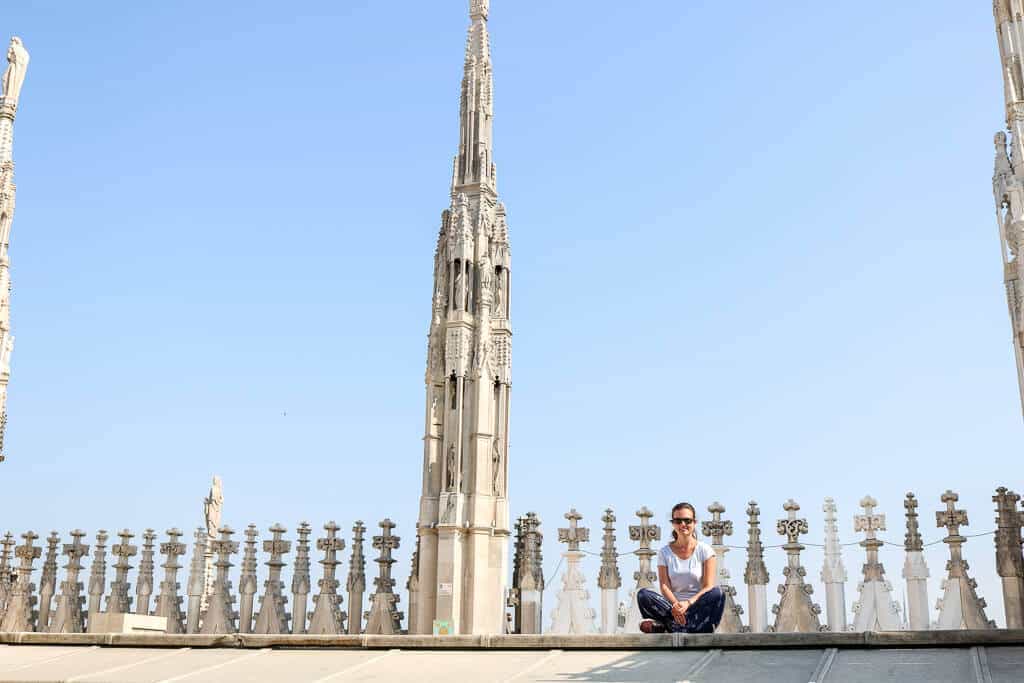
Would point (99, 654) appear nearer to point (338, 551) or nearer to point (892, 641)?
point (892, 641)

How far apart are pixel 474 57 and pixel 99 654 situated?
56.1 feet

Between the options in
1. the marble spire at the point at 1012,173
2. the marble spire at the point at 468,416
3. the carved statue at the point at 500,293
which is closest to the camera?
the marble spire at the point at 1012,173

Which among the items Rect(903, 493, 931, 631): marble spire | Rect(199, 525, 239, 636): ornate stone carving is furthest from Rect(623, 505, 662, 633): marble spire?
Rect(199, 525, 239, 636): ornate stone carving

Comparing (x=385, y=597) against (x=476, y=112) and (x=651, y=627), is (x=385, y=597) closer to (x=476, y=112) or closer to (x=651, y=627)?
(x=476, y=112)

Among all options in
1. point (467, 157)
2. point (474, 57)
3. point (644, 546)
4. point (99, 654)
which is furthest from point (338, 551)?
point (99, 654)

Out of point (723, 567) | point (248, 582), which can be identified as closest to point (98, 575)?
point (248, 582)

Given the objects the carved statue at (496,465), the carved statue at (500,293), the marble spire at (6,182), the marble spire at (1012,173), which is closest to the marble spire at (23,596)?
the marble spire at (6,182)

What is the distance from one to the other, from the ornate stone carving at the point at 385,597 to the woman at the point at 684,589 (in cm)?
1278

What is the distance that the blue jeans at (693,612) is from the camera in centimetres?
880

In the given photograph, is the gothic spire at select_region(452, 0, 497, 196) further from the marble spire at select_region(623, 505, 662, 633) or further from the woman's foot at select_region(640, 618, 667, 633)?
the woman's foot at select_region(640, 618, 667, 633)

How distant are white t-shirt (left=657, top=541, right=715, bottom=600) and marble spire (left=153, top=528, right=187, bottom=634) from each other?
17.1 m

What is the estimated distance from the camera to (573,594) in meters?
20.7

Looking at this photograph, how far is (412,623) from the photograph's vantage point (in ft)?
67.0

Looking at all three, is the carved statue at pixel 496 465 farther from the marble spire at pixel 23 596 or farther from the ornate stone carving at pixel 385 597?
the marble spire at pixel 23 596
